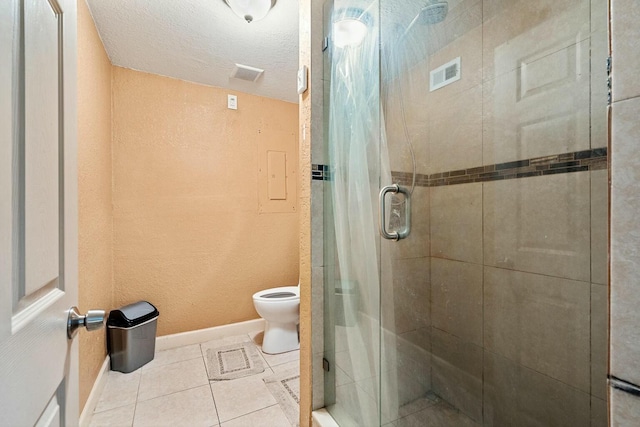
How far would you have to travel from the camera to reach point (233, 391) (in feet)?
5.63

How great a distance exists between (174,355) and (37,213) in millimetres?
2096

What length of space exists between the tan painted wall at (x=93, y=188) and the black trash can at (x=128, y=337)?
0.22 feet

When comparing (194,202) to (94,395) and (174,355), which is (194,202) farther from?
(94,395)

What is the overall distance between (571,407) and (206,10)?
2393mm

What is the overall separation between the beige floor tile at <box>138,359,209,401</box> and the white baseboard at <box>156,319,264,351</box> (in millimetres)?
268

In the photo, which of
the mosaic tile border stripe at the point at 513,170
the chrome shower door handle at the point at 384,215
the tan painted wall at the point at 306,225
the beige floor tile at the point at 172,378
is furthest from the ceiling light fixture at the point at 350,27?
the beige floor tile at the point at 172,378

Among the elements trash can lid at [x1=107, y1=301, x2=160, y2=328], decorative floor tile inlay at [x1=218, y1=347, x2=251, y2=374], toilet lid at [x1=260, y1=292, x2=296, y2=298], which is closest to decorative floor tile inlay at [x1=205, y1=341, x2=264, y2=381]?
decorative floor tile inlay at [x1=218, y1=347, x2=251, y2=374]

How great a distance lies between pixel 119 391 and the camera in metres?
1.71

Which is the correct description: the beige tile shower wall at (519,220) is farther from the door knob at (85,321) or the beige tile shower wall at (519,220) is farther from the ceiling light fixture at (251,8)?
the door knob at (85,321)

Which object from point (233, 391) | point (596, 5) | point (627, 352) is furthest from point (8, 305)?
point (233, 391)

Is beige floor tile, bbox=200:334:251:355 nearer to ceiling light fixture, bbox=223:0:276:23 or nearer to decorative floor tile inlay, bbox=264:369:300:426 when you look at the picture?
decorative floor tile inlay, bbox=264:369:300:426

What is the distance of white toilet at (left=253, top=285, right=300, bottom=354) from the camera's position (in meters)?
A: 2.11

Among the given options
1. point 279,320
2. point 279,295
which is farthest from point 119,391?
point 279,295

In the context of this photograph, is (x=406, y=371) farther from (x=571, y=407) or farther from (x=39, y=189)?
(x=39, y=189)
